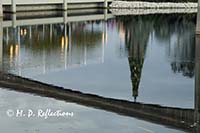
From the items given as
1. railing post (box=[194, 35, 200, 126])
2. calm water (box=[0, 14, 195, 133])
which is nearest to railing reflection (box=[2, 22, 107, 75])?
calm water (box=[0, 14, 195, 133])

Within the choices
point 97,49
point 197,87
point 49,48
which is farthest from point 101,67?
point 97,49

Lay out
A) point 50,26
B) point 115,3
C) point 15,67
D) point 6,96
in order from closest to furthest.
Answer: point 6,96, point 15,67, point 50,26, point 115,3

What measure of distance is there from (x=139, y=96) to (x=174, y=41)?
2144cm

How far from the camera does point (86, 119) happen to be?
1446 cm

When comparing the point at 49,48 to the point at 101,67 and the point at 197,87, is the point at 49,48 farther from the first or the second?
the point at 197,87

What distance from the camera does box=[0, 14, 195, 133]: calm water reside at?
14889mm

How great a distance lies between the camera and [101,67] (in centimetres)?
2592

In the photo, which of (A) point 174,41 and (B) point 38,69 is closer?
(B) point 38,69

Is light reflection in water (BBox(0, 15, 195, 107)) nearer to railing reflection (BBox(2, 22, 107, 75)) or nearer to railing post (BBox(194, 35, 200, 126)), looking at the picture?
railing reflection (BBox(2, 22, 107, 75))

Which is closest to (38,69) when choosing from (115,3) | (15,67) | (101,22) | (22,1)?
(15,67)

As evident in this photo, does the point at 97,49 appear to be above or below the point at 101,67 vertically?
above

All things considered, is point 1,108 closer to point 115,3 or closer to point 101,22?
point 101,22

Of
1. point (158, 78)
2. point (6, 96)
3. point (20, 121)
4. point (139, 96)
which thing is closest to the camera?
point (20, 121)

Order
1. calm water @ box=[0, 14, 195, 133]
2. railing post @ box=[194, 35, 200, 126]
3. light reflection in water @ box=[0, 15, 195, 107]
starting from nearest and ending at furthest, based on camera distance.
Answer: calm water @ box=[0, 14, 195, 133], railing post @ box=[194, 35, 200, 126], light reflection in water @ box=[0, 15, 195, 107]
